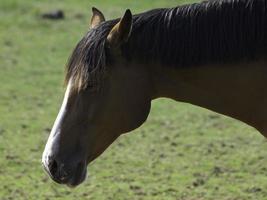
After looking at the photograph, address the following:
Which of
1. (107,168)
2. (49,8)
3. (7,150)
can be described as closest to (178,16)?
(107,168)

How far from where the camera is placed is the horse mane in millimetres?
4945

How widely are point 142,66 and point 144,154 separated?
391cm

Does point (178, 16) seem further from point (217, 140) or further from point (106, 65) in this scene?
point (217, 140)

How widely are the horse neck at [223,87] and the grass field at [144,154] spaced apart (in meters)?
2.41

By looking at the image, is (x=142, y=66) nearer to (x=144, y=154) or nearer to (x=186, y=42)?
(x=186, y=42)

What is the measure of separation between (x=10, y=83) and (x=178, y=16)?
7402mm

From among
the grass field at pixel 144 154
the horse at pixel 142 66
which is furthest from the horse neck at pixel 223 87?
the grass field at pixel 144 154

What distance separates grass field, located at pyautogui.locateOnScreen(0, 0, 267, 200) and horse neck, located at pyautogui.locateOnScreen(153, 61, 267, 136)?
241 cm

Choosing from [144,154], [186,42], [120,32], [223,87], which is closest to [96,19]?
[120,32]

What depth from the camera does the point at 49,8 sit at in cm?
1805

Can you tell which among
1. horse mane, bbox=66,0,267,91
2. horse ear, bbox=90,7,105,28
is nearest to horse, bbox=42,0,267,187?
horse mane, bbox=66,0,267,91

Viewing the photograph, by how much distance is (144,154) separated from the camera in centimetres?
887

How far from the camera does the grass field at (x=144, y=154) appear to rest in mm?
7676

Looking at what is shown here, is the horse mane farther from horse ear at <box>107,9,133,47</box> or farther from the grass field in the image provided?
the grass field
